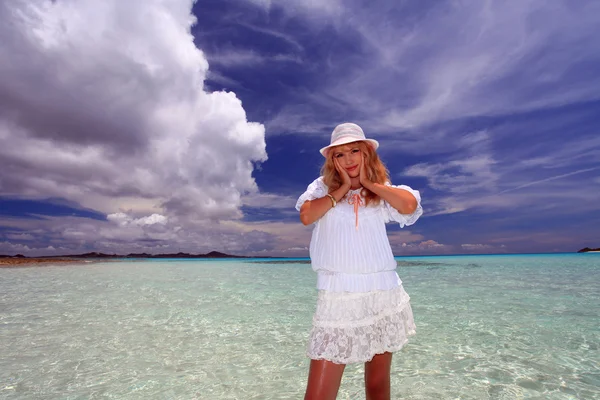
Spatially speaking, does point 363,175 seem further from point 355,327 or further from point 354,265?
point 355,327

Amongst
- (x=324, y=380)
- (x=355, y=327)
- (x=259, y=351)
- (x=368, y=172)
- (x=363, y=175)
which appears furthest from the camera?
(x=259, y=351)

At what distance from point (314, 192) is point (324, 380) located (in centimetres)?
126

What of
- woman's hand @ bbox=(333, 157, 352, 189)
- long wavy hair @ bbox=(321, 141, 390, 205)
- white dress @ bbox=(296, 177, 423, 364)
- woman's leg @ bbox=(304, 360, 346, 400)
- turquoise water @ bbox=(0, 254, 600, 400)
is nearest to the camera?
woman's leg @ bbox=(304, 360, 346, 400)

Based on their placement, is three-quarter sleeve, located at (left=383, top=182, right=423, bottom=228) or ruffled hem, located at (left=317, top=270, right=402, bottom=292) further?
three-quarter sleeve, located at (left=383, top=182, right=423, bottom=228)

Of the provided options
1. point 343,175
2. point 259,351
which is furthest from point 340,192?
point 259,351

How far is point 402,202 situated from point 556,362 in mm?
4999

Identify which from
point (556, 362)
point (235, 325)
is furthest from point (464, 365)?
point (235, 325)

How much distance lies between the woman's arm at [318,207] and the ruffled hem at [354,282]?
0.42m

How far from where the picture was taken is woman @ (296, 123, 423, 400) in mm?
2344

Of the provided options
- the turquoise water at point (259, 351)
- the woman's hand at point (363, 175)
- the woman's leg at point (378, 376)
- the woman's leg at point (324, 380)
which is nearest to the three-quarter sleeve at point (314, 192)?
the woman's hand at point (363, 175)

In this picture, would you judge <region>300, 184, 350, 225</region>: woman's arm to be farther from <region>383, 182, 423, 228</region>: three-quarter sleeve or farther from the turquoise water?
the turquoise water

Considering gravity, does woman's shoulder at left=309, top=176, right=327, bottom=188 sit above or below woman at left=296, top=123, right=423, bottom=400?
above

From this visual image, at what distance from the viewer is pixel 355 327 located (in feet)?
7.84

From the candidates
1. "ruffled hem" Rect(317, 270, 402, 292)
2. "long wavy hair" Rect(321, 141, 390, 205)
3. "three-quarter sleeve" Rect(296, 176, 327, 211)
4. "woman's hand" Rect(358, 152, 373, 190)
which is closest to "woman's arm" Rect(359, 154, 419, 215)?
"woman's hand" Rect(358, 152, 373, 190)
